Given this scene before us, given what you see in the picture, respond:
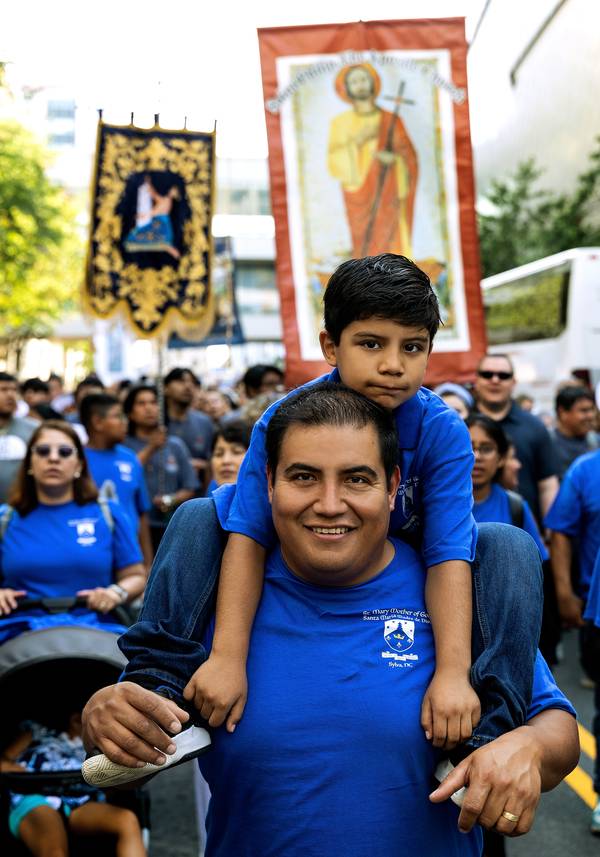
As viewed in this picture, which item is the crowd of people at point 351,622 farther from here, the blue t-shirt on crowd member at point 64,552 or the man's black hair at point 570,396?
the man's black hair at point 570,396

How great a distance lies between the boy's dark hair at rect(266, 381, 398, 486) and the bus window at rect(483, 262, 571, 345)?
2008 cm

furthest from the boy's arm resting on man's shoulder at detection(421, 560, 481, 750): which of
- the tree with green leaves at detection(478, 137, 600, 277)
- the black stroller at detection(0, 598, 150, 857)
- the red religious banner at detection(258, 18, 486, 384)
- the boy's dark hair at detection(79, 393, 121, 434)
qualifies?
A: the tree with green leaves at detection(478, 137, 600, 277)

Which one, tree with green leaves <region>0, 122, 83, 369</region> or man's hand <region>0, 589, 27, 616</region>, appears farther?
tree with green leaves <region>0, 122, 83, 369</region>

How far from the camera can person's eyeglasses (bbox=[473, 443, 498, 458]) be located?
498 cm

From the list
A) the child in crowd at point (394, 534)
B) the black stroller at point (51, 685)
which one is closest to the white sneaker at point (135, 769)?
the child in crowd at point (394, 534)

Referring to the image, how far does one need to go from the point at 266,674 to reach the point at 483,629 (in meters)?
0.45

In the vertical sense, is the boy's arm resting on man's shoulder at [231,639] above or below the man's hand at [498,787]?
above

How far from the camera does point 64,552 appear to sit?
4836mm

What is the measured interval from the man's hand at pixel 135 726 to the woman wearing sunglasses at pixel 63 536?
8.43 feet

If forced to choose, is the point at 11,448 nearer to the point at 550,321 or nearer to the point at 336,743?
the point at 336,743

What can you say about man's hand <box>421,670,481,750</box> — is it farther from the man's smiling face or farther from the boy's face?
the boy's face

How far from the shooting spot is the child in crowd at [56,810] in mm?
4008

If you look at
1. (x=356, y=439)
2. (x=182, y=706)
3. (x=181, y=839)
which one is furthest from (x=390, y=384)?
(x=181, y=839)

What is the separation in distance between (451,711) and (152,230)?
24.5 feet
